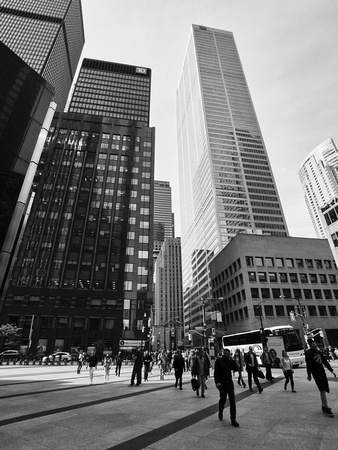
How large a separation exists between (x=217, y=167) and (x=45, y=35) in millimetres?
103732

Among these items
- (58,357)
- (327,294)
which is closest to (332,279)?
(327,294)

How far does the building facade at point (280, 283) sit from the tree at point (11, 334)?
4919 cm

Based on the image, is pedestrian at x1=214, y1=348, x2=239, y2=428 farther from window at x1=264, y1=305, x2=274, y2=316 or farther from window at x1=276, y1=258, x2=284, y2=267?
window at x1=276, y1=258, x2=284, y2=267

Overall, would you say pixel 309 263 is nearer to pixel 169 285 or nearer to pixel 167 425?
pixel 167 425

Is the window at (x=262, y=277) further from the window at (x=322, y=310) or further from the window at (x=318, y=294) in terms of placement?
the window at (x=322, y=310)

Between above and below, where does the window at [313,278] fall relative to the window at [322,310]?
above

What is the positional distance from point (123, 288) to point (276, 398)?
57.0 m

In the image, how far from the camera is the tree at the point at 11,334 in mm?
47438

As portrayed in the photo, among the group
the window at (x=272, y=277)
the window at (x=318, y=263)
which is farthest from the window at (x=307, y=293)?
the window at (x=318, y=263)

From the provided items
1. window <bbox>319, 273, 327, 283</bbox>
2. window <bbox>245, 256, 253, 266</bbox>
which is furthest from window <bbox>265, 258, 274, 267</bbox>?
window <bbox>319, 273, 327, 283</bbox>

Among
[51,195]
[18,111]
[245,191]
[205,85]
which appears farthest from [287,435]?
[205,85]

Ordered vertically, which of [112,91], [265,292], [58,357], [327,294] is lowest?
[58,357]

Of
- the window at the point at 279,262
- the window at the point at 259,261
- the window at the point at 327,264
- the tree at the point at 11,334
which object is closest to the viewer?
the tree at the point at 11,334

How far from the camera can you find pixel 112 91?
13638cm
